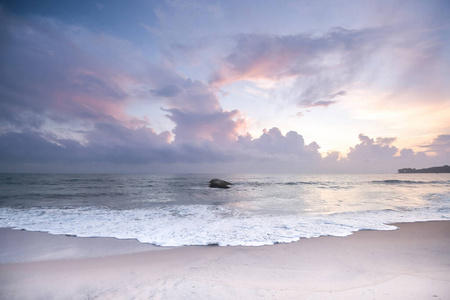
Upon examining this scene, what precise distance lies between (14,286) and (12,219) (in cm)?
1089

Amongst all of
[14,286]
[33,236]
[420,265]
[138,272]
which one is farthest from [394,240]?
[33,236]

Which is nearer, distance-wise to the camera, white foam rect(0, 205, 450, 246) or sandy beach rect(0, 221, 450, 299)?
sandy beach rect(0, 221, 450, 299)

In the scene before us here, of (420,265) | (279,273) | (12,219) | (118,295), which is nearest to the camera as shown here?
(118,295)

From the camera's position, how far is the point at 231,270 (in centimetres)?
568

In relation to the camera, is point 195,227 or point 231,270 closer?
point 231,270

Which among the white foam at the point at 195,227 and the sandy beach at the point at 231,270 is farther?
the white foam at the point at 195,227

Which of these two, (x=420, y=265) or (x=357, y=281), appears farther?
(x=420, y=265)

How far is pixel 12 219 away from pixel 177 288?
14335mm

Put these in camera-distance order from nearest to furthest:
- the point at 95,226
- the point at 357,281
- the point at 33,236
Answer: the point at 357,281
the point at 33,236
the point at 95,226

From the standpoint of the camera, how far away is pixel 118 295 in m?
4.53

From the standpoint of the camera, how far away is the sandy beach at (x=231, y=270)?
4.61 meters

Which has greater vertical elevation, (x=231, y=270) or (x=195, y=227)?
(x=231, y=270)

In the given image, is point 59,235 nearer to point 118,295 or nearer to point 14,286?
point 14,286

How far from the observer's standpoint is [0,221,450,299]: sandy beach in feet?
15.1
